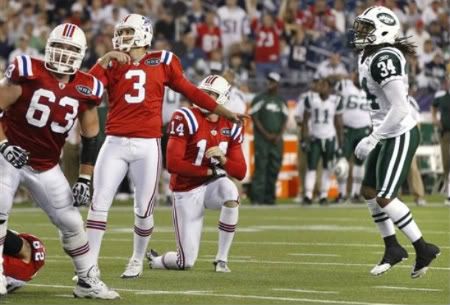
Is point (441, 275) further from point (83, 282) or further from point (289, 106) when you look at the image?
point (289, 106)

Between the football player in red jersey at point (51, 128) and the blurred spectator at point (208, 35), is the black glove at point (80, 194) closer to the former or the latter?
the football player in red jersey at point (51, 128)

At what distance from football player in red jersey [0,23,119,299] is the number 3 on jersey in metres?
1.34

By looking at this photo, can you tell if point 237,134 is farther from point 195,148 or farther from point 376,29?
point 376,29

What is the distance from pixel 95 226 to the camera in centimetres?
891

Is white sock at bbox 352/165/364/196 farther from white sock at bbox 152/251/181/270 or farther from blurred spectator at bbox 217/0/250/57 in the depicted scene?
white sock at bbox 152/251/181/270

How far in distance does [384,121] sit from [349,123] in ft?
32.9

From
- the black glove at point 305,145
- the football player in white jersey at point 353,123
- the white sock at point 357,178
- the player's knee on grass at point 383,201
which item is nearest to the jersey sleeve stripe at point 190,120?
the player's knee on grass at point 383,201

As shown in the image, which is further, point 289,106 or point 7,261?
point 289,106

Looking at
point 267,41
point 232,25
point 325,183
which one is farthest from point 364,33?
point 232,25

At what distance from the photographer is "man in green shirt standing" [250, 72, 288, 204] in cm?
1873

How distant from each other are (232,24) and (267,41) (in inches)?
30.7

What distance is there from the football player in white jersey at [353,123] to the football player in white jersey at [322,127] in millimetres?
152

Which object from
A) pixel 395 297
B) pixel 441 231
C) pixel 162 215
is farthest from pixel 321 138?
pixel 395 297

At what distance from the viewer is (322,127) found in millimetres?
19094
